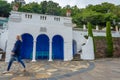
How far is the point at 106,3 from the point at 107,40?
1097 inches

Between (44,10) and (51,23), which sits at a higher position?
(44,10)

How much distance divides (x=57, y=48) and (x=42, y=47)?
1468 mm

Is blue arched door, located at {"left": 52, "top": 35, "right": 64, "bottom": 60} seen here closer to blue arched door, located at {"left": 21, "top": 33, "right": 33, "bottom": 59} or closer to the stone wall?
blue arched door, located at {"left": 21, "top": 33, "right": 33, "bottom": 59}

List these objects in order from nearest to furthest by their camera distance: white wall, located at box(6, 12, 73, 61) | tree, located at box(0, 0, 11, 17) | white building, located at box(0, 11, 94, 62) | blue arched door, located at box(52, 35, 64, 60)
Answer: white wall, located at box(6, 12, 73, 61)
white building, located at box(0, 11, 94, 62)
blue arched door, located at box(52, 35, 64, 60)
tree, located at box(0, 0, 11, 17)

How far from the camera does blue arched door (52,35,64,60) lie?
16047 mm

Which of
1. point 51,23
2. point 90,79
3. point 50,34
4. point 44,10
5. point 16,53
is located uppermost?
point 44,10

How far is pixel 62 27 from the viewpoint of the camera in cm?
1540

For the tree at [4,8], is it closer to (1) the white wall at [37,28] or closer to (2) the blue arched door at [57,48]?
(2) the blue arched door at [57,48]

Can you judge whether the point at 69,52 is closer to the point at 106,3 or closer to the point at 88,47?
the point at 88,47

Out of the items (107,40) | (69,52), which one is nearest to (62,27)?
(69,52)

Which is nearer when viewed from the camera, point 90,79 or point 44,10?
point 90,79

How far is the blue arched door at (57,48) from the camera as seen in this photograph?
16047 mm

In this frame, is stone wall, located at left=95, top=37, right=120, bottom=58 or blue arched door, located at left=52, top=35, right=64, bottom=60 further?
stone wall, located at left=95, top=37, right=120, bottom=58

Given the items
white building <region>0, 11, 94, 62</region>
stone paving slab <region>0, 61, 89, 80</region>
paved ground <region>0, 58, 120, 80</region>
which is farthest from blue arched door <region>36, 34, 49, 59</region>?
paved ground <region>0, 58, 120, 80</region>
